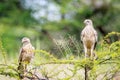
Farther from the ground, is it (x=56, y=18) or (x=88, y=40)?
(x=56, y=18)

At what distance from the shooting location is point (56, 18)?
2047 cm

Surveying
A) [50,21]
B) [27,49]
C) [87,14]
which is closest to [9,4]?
[50,21]

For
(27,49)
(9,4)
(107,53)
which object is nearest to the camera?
(107,53)

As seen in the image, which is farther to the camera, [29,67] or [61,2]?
[61,2]

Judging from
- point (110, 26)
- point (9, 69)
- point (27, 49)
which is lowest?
point (9, 69)

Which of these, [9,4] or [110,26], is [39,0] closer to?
[9,4]

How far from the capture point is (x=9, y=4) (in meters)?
20.6

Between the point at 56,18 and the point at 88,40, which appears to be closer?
the point at 88,40

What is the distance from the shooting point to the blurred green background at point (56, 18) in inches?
742

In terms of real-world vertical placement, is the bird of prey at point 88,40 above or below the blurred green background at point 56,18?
below

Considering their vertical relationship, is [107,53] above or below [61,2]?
below

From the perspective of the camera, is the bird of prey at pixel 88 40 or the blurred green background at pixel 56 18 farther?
the blurred green background at pixel 56 18

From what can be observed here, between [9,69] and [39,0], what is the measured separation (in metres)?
17.5

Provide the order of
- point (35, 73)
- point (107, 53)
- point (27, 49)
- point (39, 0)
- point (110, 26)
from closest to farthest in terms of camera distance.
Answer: point (107, 53), point (35, 73), point (27, 49), point (110, 26), point (39, 0)
